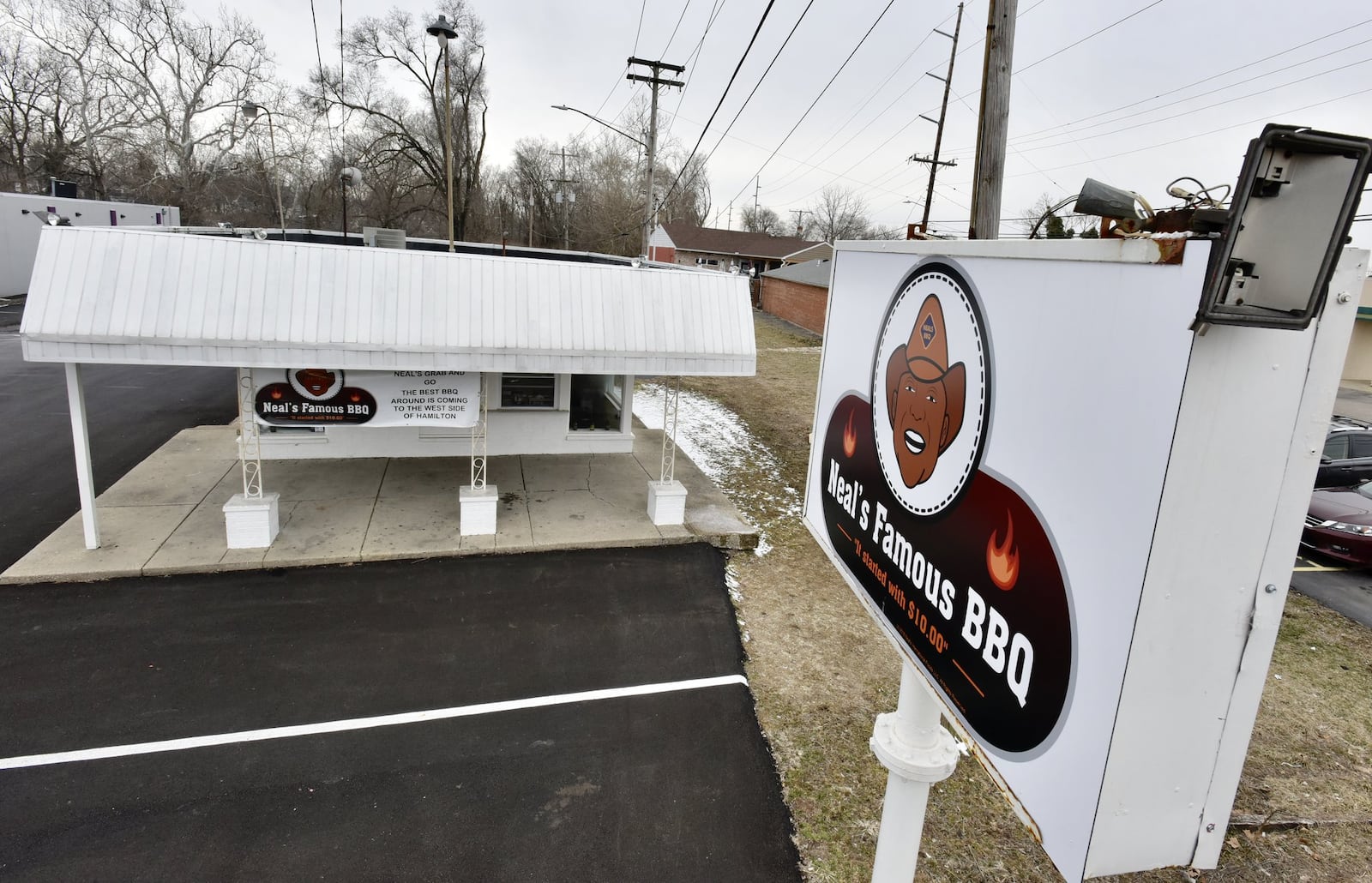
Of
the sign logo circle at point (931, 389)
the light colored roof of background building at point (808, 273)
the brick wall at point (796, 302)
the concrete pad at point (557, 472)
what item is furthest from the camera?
the light colored roof of background building at point (808, 273)

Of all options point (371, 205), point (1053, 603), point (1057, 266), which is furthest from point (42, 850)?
point (371, 205)

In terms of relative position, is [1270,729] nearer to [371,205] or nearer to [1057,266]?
[1057,266]

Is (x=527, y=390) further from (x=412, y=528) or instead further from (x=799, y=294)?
(x=799, y=294)

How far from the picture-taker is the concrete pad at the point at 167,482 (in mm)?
10461

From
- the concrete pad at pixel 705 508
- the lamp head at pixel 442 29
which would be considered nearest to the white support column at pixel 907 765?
the concrete pad at pixel 705 508

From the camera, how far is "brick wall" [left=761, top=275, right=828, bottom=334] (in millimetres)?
34375

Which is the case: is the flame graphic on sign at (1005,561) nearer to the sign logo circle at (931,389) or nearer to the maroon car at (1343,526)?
the sign logo circle at (931,389)

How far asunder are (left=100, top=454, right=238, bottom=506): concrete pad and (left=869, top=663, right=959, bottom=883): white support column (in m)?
11.0

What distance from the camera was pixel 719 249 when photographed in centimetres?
5722

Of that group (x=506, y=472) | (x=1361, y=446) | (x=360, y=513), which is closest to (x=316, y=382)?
(x=360, y=513)

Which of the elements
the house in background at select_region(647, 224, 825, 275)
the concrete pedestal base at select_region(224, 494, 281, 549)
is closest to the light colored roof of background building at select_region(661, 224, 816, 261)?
the house in background at select_region(647, 224, 825, 275)

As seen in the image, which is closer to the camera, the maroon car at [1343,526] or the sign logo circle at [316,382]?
the sign logo circle at [316,382]

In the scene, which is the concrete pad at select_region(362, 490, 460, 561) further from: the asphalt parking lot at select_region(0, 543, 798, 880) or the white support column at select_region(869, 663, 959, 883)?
the white support column at select_region(869, 663, 959, 883)

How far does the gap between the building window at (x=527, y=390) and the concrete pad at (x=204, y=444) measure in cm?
494
